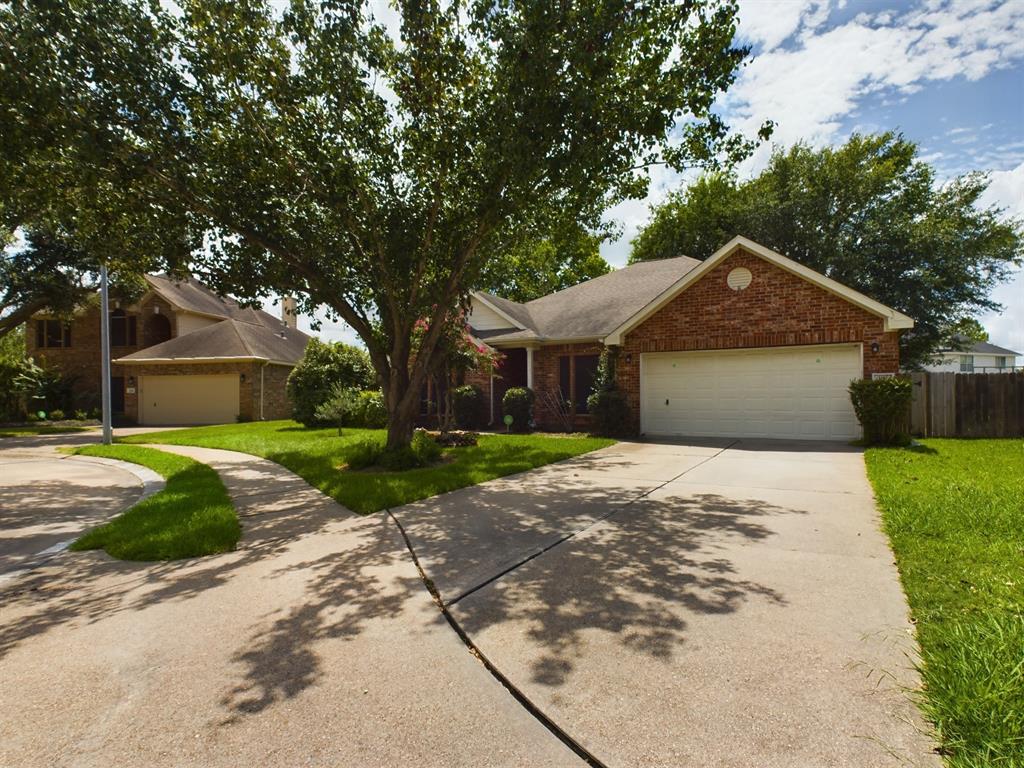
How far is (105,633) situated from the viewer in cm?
333

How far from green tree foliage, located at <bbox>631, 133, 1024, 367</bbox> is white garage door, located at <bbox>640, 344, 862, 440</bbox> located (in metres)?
8.09

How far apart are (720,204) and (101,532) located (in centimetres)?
2354

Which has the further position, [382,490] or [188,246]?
[188,246]

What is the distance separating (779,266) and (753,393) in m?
3.05

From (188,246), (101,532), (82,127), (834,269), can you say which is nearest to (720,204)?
(834,269)

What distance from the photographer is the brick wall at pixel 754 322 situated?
1193 cm

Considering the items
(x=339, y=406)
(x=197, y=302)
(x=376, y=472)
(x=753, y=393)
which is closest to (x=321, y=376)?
(x=339, y=406)

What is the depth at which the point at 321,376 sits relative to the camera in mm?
18422

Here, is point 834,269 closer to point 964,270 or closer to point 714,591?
point 964,270

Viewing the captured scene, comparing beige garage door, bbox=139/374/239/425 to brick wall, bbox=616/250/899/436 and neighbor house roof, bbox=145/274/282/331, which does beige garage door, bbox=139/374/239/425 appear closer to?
neighbor house roof, bbox=145/274/282/331

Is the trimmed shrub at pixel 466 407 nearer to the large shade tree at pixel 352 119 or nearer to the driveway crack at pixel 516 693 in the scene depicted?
the large shade tree at pixel 352 119

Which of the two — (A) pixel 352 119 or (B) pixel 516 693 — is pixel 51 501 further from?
(B) pixel 516 693

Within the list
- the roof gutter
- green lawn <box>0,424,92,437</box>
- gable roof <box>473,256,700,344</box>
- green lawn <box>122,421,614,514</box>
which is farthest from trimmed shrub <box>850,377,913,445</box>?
green lawn <box>0,424,92,437</box>

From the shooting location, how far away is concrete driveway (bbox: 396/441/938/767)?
87.3 inches
